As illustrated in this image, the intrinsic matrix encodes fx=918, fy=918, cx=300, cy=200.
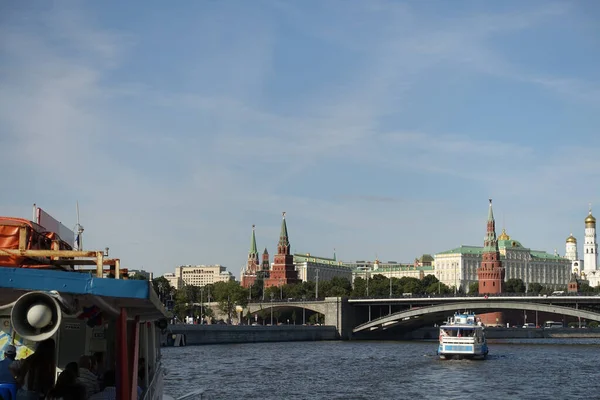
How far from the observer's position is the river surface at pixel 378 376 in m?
37.7

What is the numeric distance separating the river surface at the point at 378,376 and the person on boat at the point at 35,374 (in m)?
24.5

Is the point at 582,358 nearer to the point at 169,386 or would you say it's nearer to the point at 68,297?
the point at 169,386

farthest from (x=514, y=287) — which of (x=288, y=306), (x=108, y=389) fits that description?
(x=108, y=389)

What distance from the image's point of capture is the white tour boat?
60438 mm

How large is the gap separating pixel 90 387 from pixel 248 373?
120 ft

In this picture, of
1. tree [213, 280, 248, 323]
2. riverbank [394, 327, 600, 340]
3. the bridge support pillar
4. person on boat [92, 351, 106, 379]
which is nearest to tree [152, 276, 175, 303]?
person on boat [92, 351, 106, 379]

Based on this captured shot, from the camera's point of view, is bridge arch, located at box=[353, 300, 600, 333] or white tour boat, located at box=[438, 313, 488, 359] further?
bridge arch, located at box=[353, 300, 600, 333]

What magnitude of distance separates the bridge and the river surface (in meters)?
21.6

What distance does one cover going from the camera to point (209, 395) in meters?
34.8

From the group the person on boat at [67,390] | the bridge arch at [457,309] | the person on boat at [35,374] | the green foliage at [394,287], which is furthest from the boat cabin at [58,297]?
the green foliage at [394,287]

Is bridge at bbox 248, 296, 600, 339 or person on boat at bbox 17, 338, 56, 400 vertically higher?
person on boat at bbox 17, 338, 56, 400

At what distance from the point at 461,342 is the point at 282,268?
4853 inches

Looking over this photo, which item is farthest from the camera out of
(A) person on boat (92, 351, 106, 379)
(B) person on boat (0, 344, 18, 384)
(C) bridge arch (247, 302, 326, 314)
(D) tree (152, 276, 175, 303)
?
(C) bridge arch (247, 302, 326, 314)

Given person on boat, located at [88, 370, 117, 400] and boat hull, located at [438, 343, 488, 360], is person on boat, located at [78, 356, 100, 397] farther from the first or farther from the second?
boat hull, located at [438, 343, 488, 360]
